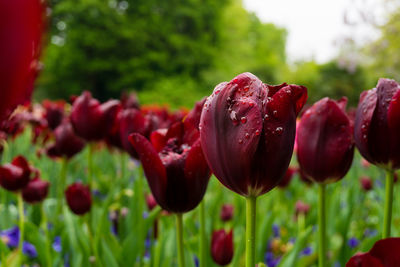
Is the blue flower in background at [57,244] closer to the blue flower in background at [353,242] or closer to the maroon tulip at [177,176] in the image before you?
the maroon tulip at [177,176]

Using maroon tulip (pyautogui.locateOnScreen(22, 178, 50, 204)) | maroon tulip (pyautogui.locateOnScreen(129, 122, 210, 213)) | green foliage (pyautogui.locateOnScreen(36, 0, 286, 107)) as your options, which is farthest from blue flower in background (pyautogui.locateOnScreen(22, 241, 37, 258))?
green foliage (pyautogui.locateOnScreen(36, 0, 286, 107))

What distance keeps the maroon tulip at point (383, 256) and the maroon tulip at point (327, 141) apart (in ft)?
0.86

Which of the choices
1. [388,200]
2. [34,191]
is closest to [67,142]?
[34,191]

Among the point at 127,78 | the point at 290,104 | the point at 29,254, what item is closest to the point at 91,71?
the point at 127,78

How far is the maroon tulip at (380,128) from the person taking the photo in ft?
2.01

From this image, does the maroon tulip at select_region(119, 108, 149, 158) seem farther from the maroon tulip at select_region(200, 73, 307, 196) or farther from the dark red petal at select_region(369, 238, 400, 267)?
the dark red petal at select_region(369, 238, 400, 267)

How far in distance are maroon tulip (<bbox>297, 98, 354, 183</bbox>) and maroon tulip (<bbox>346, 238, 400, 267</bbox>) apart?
0.26 m

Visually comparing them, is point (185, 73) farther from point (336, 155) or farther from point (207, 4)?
point (336, 155)

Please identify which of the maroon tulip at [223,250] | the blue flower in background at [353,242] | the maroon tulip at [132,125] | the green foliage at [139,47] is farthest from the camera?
the green foliage at [139,47]

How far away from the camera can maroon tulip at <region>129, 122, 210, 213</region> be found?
2.06 ft

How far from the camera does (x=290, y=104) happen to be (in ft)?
1.59

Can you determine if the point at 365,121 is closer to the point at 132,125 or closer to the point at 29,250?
the point at 132,125

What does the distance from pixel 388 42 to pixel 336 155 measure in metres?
10.0

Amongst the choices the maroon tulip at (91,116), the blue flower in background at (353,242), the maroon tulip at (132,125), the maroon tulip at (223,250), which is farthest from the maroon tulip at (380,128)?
the blue flower in background at (353,242)
